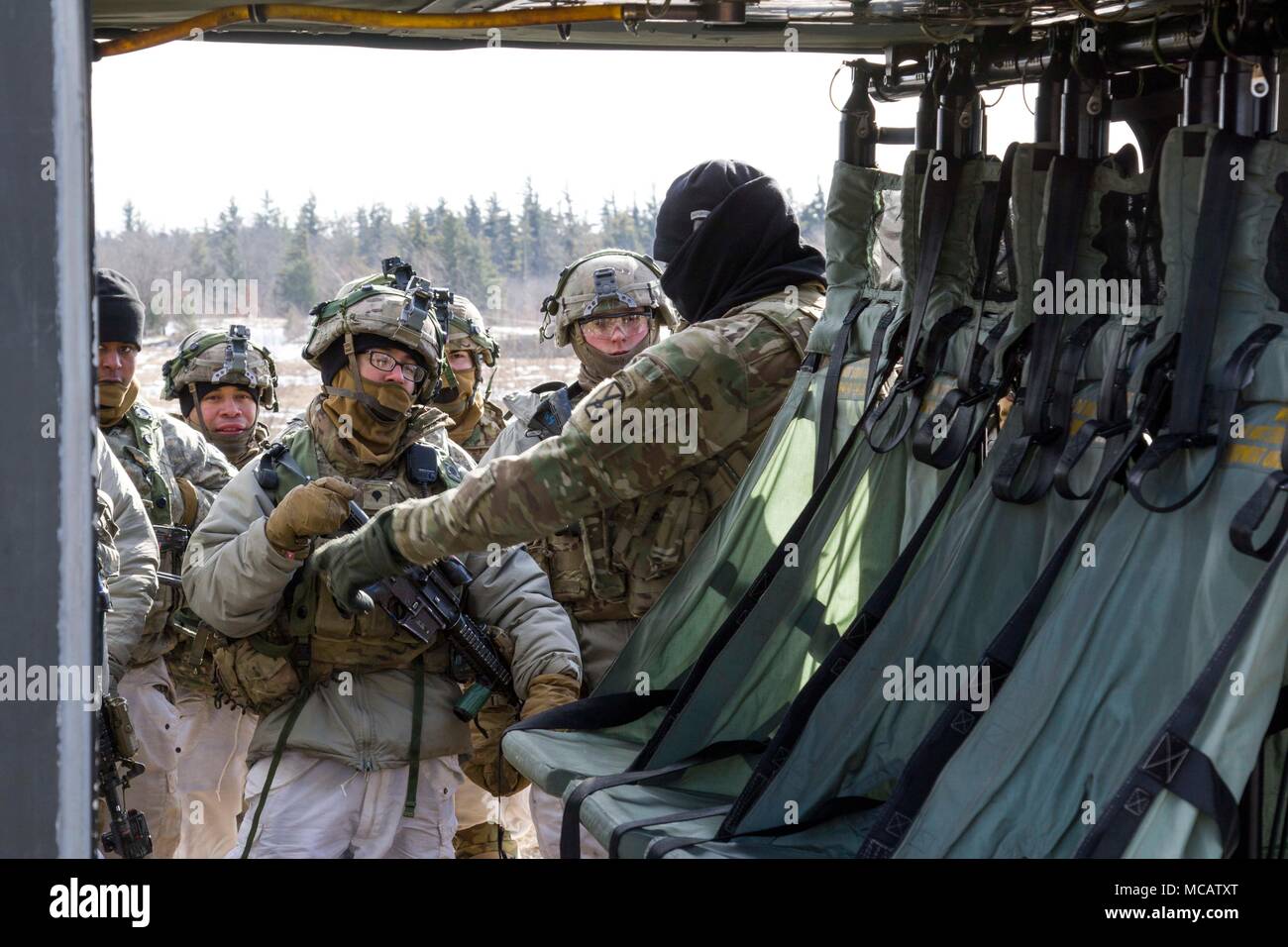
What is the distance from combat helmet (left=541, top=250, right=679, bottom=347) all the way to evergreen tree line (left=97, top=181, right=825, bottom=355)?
18.2 metres

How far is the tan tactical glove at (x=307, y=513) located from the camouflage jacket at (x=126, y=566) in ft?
3.23

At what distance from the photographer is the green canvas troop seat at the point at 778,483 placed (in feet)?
11.0

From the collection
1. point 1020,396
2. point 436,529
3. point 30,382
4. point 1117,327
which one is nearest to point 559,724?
point 436,529

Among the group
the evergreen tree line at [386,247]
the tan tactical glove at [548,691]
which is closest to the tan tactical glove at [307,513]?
the tan tactical glove at [548,691]

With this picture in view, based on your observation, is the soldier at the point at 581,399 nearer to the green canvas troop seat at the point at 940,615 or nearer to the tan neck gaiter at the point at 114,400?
the tan neck gaiter at the point at 114,400

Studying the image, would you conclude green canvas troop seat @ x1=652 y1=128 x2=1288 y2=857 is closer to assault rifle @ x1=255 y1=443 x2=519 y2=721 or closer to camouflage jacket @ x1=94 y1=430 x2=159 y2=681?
assault rifle @ x1=255 y1=443 x2=519 y2=721

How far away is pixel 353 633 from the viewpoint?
4.17 meters

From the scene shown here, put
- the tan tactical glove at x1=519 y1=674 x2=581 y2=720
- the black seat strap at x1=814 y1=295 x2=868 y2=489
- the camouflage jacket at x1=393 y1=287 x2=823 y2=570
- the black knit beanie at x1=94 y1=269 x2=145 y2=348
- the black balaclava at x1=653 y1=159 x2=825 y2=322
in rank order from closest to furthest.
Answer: the black seat strap at x1=814 y1=295 x2=868 y2=489 < the camouflage jacket at x1=393 y1=287 x2=823 y2=570 < the black balaclava at x1=653 y1=159 x2=825 y2=322 < the tan tactical glove at x1=519 y1=674 x2=581 y2=720 < the black knit beanie at x1=94 y1=269 x2=145 y2=348

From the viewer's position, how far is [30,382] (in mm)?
1758

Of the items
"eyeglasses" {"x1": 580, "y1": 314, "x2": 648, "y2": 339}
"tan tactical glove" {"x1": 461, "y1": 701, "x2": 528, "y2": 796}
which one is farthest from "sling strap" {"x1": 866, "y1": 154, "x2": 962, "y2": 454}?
"eyeglasses" {"x1": 580, "y1": 314, "x2": 648, "y2": 339}

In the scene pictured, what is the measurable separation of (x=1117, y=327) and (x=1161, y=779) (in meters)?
0.87

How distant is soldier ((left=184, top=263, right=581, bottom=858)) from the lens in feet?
13.5

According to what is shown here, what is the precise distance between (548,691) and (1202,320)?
224cm
